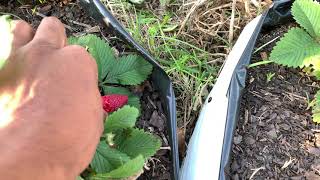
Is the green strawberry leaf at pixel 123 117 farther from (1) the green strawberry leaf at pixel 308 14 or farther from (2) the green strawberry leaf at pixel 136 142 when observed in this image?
(1) the green strawberry leaf at pixel 308 14

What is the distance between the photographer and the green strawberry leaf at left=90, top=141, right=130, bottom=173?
1176mm

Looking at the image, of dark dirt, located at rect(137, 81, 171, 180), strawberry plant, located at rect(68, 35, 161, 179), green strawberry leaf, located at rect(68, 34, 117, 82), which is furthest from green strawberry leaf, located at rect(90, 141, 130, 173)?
green strawberry leaf, located at rect(68, 34, 117, 82)

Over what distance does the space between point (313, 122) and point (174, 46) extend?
49 cm

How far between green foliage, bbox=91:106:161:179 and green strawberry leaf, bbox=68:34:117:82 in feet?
0.64

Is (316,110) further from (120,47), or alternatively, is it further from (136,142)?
(120,47)

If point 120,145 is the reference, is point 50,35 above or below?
above

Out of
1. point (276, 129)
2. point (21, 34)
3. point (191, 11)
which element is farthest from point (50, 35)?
point (191, 11)

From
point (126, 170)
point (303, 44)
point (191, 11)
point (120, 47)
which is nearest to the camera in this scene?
point (126, 170)

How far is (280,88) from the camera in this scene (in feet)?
4.51

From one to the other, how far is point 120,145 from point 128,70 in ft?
0.70

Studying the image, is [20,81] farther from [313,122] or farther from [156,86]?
[313,122]

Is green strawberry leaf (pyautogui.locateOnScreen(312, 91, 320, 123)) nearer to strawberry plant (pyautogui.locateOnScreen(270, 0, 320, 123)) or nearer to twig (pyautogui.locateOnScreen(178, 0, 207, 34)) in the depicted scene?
strawberry plant (pyautogui.locateOnScreen(270, 0, 320, 123))

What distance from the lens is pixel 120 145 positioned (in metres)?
1.23

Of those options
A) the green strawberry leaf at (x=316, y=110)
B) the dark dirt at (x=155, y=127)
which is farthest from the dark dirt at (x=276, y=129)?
the dark dirt at (x=155, y=127)
